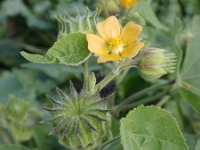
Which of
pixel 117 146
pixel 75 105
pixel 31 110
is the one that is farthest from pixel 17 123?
pixel 75 105

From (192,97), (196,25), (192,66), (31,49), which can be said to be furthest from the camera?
(31,49)

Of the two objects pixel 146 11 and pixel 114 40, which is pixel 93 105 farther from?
pixel 146 11

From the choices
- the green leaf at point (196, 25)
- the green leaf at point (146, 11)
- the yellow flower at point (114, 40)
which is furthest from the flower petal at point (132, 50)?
the green leaf at point (196, 25)

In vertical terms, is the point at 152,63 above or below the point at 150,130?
above

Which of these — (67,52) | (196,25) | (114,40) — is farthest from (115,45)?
(196,25)

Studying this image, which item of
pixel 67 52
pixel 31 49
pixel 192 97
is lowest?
pixel 192 97

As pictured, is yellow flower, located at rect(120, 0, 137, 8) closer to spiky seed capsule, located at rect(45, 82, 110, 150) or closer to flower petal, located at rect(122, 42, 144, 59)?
flower petal, located at rect(122, 42, 144, 59)

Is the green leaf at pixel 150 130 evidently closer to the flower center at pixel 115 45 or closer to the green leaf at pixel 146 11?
the flower center at pixel 115 45
